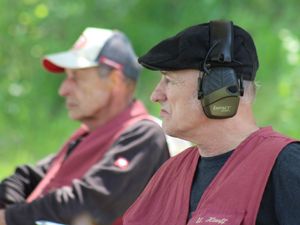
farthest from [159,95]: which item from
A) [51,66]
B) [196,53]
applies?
[51,66]

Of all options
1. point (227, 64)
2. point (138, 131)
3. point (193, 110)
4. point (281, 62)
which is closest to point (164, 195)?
point (193, 110)

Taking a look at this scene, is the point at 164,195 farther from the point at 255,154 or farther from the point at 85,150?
the point at 85,150

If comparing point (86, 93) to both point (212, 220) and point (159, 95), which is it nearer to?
point (159, 95)

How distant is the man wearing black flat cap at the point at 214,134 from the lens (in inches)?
109

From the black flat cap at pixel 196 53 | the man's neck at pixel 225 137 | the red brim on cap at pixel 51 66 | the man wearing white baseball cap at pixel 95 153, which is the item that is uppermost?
the black flat cap at pixel 196 53

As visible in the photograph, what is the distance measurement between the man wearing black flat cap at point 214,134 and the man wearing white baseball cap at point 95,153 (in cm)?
126

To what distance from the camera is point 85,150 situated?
4668 mm

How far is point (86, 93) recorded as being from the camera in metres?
4.86

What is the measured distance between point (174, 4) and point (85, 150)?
67.6 inches

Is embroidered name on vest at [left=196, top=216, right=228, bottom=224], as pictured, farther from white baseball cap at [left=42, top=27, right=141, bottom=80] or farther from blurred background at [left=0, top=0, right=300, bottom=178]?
blurred background at [left=0, top=0, right=300, bottom=178]

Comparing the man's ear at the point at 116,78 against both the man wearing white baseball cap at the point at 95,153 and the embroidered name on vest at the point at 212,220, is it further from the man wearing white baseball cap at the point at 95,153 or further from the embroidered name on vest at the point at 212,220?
the embroidered name on vest at the point at 212,220

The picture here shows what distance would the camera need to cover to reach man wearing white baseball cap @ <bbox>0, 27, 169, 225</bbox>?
14.5 ft

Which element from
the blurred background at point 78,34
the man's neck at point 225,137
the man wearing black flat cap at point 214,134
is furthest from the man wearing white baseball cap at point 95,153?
the man's neck at point 225,137

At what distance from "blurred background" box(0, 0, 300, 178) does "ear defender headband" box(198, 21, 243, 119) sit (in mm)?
2507
